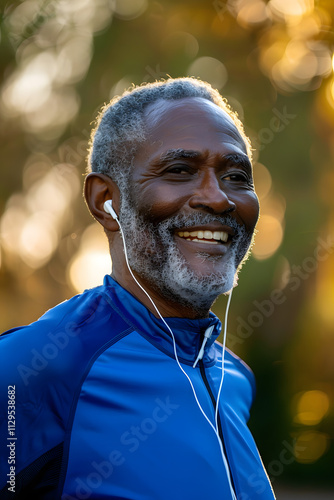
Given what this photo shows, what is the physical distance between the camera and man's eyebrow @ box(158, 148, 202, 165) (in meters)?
2.43

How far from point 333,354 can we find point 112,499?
30.7ft

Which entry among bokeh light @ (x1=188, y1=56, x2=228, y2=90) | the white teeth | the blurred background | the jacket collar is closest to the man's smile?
the white teeth

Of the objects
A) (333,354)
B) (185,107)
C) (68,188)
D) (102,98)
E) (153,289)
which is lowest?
(333,354)

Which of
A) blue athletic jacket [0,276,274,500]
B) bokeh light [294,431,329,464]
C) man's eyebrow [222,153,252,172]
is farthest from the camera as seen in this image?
bokeh light [294,431,329,464]

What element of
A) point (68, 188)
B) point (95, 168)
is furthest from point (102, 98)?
point (95, 168)

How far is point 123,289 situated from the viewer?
242cm

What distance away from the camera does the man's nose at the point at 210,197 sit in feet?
7.77

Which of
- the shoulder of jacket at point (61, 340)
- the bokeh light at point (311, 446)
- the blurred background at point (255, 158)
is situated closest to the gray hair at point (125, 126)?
the shoulder of jacket at point (61, 340)

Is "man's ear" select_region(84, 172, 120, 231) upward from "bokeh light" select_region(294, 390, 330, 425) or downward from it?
upward

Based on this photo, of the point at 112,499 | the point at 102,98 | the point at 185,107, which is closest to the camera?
the point at 112,499

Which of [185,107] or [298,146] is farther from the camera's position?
[298,146]

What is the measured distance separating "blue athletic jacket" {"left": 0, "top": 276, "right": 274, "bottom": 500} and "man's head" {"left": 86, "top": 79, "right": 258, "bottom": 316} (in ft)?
0.56

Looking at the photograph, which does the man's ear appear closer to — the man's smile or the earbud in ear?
the earbud in ear

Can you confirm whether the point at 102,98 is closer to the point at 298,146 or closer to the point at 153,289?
the point at 298,146
